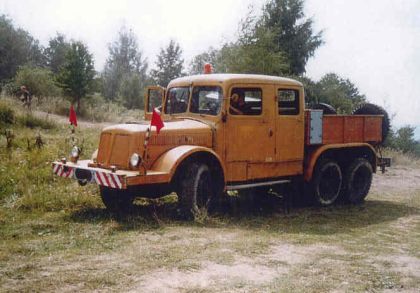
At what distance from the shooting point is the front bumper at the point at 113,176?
255 inches

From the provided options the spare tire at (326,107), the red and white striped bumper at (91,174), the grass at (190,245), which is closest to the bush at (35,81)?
the grass at (190,245)

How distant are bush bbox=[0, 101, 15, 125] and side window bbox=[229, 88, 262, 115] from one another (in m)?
9.45

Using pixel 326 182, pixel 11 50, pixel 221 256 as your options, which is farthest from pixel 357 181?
pixel 11 50

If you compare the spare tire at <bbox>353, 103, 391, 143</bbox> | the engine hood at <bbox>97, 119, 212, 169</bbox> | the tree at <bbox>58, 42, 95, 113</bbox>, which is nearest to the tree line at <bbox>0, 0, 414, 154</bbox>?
the tree at <bbox>58, 42, 95, 113</bbox>

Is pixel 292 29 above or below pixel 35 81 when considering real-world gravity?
above

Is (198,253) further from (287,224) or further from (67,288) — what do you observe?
(287,224)

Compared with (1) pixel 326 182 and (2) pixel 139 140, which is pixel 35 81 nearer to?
(1) pixel 326 182

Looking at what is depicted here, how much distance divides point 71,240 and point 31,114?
11292 millimetres

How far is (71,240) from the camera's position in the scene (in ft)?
19.2

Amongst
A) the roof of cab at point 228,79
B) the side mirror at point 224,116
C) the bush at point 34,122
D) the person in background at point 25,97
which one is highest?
the person in background at point 25,97

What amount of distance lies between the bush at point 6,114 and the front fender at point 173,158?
9527 mm

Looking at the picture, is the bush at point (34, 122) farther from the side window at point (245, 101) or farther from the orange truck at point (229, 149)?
the side window at point (245, 101)

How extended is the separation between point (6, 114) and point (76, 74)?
12.5 meters

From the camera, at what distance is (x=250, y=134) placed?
8031mm
